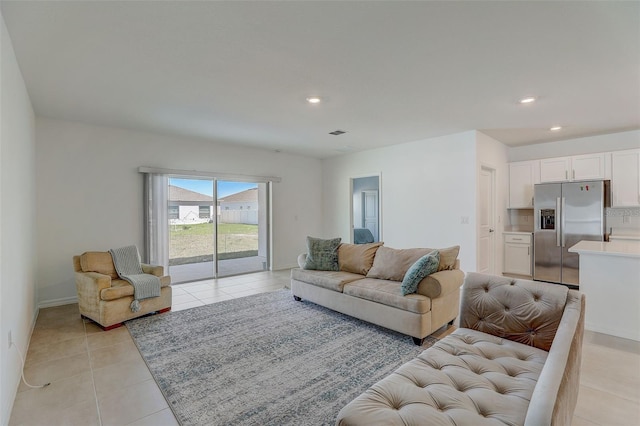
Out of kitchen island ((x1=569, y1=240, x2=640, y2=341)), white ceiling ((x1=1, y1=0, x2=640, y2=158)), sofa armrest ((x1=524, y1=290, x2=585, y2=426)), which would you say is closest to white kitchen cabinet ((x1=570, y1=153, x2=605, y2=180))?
white ceiling ((x1=1, y1=0, x2=640, y2=158))

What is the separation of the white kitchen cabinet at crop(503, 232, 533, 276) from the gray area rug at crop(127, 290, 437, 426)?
3711mm

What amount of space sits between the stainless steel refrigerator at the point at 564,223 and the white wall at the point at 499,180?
53 centimetres

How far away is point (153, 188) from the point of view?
16.3ft

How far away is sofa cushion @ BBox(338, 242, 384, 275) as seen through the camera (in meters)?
4.04

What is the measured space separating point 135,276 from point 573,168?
6.98 metres

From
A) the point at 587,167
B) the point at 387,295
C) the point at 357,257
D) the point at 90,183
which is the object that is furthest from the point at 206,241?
the point at 587,167

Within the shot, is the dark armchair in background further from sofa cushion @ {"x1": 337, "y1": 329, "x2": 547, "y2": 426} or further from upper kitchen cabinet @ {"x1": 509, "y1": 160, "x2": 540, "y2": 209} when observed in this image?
sofa cushion @ {"x1": 337, "y1": 329, "x2": 547, "y2": 426}

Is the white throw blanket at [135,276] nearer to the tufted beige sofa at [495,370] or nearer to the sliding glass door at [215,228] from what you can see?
the sliding glass door at [215,228]

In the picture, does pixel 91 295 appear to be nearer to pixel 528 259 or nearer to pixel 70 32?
pixel 70 32

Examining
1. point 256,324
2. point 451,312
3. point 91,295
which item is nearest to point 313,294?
point 256,324

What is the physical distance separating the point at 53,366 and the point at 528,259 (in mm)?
6834

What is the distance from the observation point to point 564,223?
5.09m

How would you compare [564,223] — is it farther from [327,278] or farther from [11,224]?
[11,224]

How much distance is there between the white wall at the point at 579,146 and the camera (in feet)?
16.1
